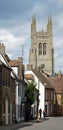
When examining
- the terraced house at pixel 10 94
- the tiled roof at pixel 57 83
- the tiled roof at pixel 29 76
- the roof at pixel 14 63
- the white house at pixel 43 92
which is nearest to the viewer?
the terraced house at pixel 10 94

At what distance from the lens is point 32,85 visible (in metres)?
77.1

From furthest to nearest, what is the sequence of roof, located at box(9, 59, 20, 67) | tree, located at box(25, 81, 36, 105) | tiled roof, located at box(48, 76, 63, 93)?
1. tiled roof, located at box(48, 76, 63, 93)
2. tree, located at box(25, 81, 36, 105)
3. roof, located at box(9, 59, 20, 67)

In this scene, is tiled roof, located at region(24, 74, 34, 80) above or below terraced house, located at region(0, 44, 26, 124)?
above

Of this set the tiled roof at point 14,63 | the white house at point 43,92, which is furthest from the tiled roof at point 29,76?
the tiled roof at point 14,63

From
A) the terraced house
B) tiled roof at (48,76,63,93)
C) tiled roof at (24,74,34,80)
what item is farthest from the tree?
tiled roof at (48,76,63,93)

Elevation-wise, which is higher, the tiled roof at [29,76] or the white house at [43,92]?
the tiled roof at [29,76]

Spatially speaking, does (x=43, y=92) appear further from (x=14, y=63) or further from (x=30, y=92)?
(x=14, y=63)

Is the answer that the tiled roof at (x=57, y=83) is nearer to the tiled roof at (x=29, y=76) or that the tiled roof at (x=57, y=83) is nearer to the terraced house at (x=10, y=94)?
the tiled roof at (x=29, y=76)

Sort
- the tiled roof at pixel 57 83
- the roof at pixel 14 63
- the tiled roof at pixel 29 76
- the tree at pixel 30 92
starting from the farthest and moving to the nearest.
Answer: the tiled roof at pixel 57 83 < the tiled roof at pixel 29 76 < the tree at pixel 30 92 < the roof at pixel 14 63

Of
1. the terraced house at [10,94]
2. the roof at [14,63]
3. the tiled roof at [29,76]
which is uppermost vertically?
the tiled roof at [29,76]

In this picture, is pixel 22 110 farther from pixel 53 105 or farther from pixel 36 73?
pixel 53 105

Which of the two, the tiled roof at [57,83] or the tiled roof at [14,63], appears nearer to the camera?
the tiled roof at [14,63]

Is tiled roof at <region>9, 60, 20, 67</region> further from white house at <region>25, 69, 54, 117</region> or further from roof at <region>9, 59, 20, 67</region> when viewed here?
Result: white house at <region>25, 69, 54, 117</region>

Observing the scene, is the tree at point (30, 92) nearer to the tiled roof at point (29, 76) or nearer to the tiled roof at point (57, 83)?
the tiled roof at point (29, 76)
